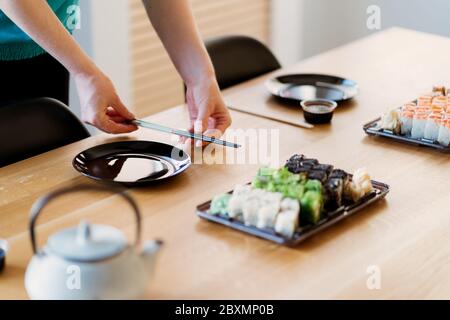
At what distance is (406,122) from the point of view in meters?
2.05

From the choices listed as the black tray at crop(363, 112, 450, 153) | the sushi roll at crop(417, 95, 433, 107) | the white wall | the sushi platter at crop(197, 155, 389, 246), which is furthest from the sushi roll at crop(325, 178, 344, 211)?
the white wall

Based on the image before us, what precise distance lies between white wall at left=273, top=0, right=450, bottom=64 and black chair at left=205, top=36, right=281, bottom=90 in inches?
58.1

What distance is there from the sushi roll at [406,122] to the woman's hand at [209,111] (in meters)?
0.41

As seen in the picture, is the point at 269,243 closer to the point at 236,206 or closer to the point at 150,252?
the point at 236,206

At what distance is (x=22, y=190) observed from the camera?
176 centimetres

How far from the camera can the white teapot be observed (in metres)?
1.23

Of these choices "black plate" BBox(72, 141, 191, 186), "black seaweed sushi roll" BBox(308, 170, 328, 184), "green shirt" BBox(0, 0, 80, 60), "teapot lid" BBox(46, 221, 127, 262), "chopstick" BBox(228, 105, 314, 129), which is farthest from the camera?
"green shirt" BBox(0, 0, 80, 60)

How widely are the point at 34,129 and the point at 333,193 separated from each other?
0.80 meters

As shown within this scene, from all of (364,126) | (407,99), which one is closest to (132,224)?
(364,126)

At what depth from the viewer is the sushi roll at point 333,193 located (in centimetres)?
162

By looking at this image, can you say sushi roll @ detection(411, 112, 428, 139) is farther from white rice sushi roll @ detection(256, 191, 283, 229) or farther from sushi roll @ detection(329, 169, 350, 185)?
white rice sushi roll @ detection(256, 191, 283, 229)

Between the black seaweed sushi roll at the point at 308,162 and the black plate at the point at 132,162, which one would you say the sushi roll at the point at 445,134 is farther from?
the black plate at the point at 132,162

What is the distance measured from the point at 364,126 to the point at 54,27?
757 millimetres

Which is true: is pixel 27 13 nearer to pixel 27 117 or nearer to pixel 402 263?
pixel 27 117
